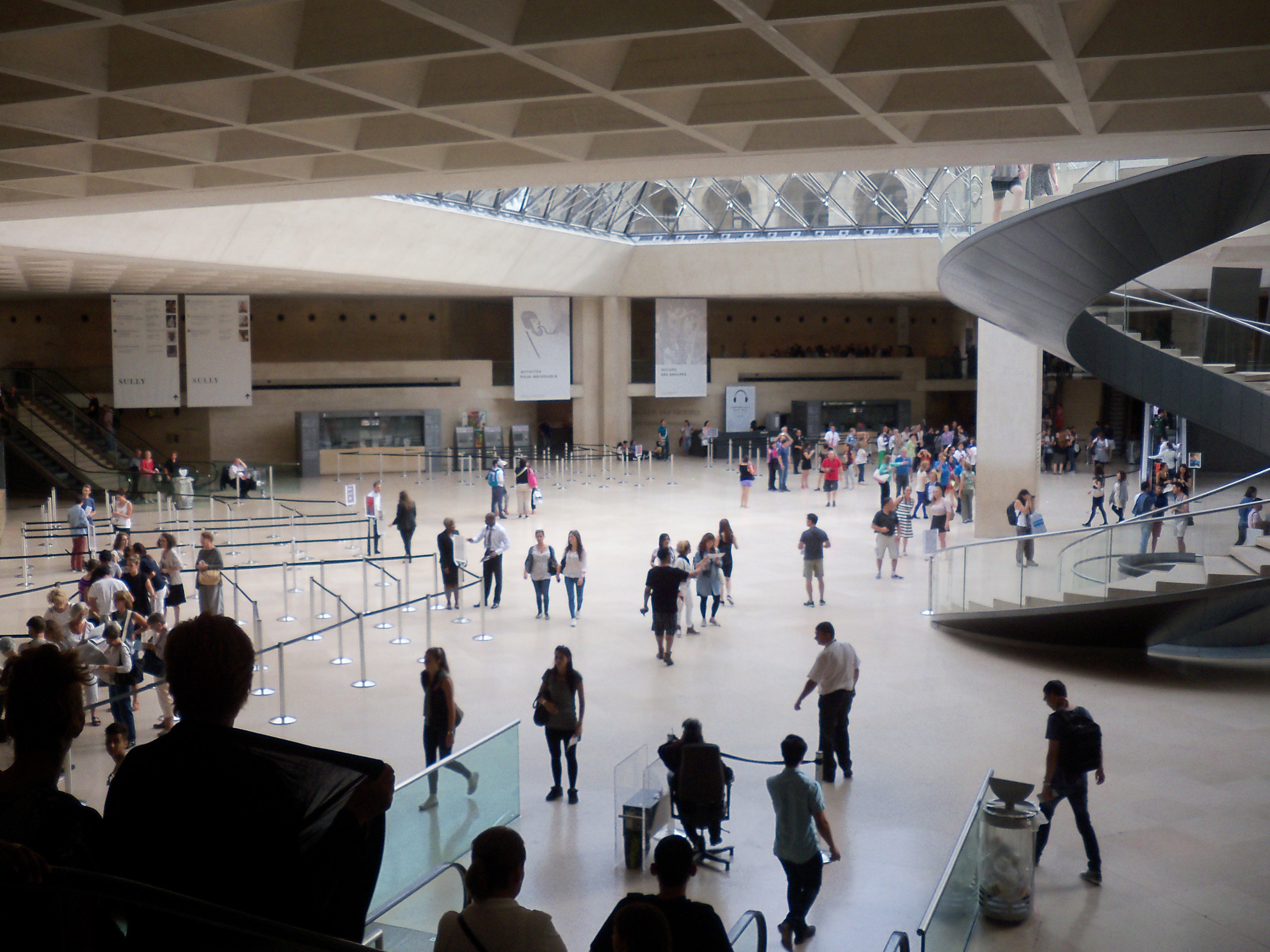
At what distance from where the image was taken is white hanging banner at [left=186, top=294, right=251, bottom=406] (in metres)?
29.6

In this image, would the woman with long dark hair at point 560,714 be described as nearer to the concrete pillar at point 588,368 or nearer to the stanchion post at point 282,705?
the stanchion post at point 282,705

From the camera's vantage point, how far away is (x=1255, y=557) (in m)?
11.4

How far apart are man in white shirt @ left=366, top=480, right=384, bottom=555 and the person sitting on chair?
10.9m

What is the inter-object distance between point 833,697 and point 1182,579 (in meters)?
5.27

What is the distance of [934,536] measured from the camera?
58.1ft

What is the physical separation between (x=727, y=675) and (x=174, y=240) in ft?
49.5

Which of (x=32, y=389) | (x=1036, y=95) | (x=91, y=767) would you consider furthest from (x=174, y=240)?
(x=1036, y=95)

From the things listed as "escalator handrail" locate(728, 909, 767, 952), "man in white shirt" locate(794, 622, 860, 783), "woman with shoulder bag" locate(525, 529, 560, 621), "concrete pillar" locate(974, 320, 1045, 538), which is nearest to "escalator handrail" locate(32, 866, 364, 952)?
"escalator handrail" locate(728, 909, 767, 952)

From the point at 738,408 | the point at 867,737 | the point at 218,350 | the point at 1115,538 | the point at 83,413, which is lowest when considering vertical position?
the point at 867,737

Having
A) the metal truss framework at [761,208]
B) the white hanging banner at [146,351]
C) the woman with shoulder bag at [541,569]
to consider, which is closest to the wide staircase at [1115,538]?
the woman with shoulder bag at [541,569]

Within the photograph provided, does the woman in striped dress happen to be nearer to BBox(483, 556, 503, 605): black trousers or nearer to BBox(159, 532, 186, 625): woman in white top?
BBox(483, 556, 503, 605): black trousers

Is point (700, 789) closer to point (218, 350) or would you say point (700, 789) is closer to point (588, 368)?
point (218, 350)

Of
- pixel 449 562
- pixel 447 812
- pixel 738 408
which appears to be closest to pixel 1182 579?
pixel 447 812

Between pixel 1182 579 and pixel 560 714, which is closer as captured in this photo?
pixel 560 714
